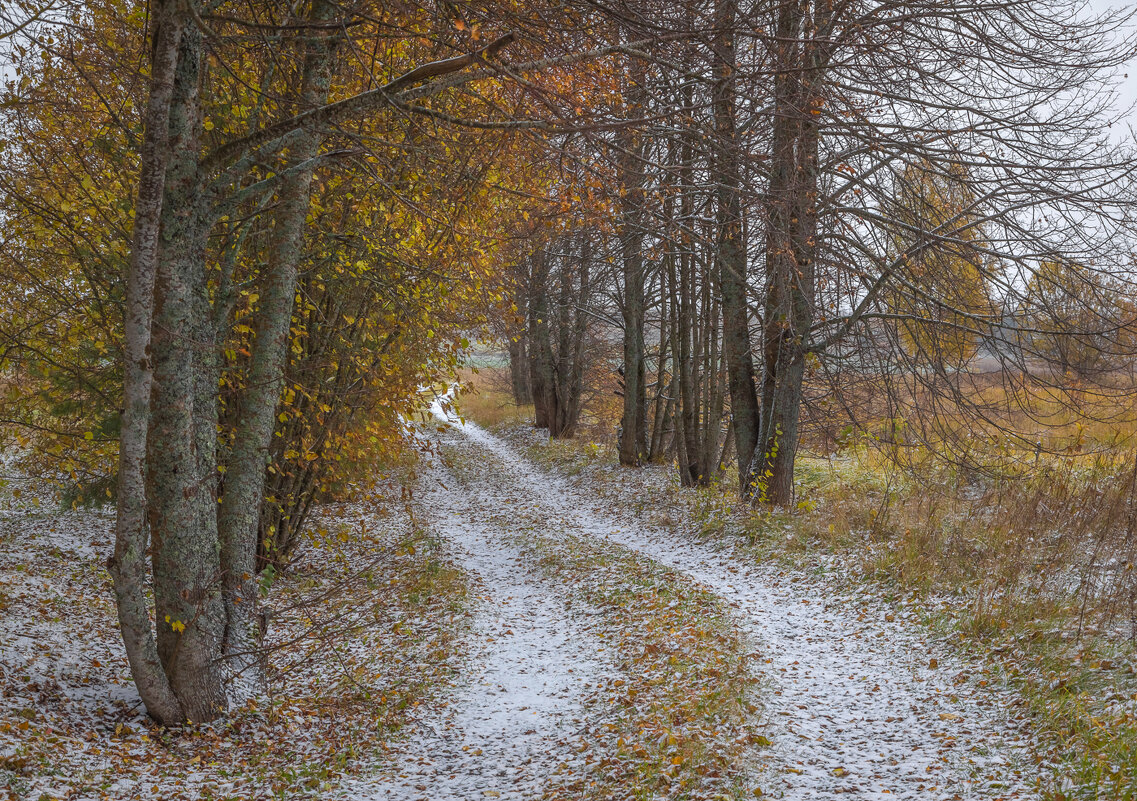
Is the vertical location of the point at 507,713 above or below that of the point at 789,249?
below

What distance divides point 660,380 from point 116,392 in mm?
13923

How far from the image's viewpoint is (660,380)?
20.0 m

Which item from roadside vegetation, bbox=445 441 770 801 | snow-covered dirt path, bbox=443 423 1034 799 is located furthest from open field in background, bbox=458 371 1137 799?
roadside vegetation, bbox=445 441 770 801

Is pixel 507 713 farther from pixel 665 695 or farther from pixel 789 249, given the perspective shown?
pixel 789 249

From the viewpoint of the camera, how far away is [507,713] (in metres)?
6.64

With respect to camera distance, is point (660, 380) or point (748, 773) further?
point (660, 380)

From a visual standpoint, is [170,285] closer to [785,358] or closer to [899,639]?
[899,639]

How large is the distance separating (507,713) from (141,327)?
4.48 meters

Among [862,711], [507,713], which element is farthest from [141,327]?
[862,711]

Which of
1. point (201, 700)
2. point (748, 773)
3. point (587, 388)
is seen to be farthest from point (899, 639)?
point (587, 388)

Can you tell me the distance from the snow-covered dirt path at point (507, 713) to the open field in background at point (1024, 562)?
10.8 ft

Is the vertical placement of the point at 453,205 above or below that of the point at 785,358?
above

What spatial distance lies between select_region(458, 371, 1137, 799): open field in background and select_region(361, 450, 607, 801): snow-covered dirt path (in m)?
3.30

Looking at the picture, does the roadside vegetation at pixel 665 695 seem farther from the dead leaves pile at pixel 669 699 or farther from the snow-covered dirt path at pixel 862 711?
the snow-covered dirt path at pixel 862 711
